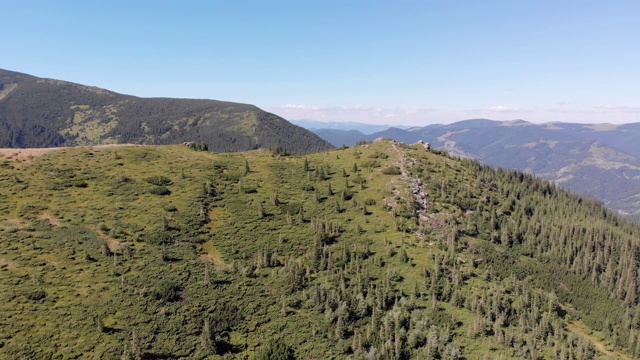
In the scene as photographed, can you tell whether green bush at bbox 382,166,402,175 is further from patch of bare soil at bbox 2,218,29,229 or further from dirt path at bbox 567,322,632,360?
patch of bare soil at bbox 2,218,29,229

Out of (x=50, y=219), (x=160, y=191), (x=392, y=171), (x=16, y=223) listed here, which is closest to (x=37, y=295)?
(x=16, y=223)

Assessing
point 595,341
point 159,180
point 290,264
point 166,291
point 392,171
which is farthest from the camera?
point 392,171

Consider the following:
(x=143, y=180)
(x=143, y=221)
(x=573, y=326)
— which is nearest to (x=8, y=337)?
(x=143, y=221)

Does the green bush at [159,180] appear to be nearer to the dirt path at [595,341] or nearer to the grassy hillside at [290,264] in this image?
the grassy hillside at [290,264]

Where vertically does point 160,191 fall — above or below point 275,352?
above

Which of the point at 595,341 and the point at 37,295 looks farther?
the point at 595,341

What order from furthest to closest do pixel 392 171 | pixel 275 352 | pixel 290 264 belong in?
1. pixel 392 171
2. pixel 290 264
3. pixel 275 352

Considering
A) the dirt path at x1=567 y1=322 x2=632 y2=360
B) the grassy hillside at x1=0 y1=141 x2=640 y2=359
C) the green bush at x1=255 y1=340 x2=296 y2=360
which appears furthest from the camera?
the dirt path at x1=567 y1=322 x2=632 y2=360

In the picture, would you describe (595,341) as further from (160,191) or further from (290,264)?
(160,191)

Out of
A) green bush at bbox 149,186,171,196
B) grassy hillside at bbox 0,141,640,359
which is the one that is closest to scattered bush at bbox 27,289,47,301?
grassy hillside at bbox 0,141,640,359
